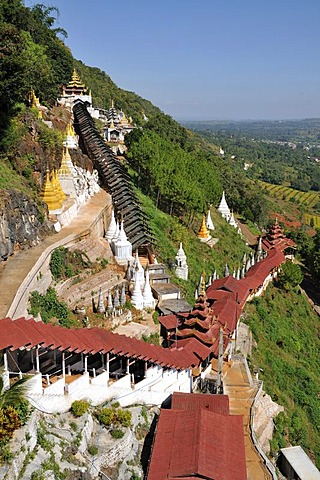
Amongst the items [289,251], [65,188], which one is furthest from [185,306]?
[289,251]

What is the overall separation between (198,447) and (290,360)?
18455 mm

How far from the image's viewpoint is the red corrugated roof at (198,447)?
601 inches

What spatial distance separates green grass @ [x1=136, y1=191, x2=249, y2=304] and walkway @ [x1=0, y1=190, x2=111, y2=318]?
6.36 meters

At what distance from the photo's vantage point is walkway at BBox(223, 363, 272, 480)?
17.8m

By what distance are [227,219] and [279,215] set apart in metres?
37.3

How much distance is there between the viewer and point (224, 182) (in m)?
73.8

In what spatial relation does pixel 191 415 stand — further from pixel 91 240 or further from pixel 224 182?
pixel 224 182

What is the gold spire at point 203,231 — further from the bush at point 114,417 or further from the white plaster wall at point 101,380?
the bush at point 114,417

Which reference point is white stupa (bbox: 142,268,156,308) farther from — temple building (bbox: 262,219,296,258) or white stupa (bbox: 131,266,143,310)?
temple building (bbox: 262,219,296,258)

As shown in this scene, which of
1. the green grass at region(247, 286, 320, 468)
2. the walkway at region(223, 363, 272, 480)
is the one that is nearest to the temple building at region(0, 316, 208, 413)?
the walkway at region(223, 363, 272, 480)

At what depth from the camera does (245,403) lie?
70.4 ft

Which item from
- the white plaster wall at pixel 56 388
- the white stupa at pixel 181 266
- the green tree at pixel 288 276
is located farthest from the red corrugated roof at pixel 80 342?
the green tree at pixel 288 276

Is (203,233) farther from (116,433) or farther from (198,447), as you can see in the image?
(116,433)

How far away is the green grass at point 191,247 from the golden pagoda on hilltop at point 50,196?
8912 millimetres
